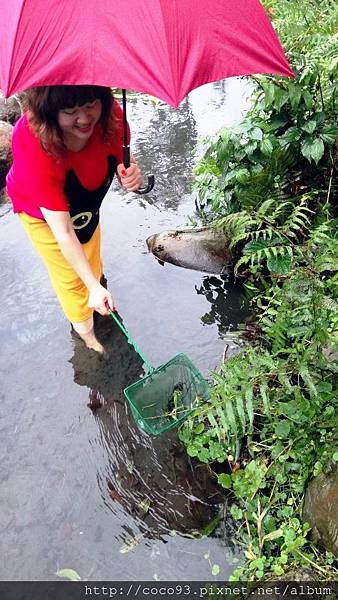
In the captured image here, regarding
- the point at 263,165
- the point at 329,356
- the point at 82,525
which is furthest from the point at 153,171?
the point at 82,525

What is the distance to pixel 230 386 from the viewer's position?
9.41 feet

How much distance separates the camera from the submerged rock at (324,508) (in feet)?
7.98

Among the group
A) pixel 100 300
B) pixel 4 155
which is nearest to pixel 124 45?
pixel 100 300

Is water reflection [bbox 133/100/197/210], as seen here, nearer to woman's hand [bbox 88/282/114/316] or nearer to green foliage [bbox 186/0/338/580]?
green foliage [bbox 186/0/338/580]

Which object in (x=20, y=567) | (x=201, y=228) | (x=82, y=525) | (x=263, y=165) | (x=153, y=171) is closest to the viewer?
(x=20, y=567)

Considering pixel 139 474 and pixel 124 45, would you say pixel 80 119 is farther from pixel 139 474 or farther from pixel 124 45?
pixel 139 474

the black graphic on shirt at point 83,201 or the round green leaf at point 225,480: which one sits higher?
the black graphic on shirt at point 83,201

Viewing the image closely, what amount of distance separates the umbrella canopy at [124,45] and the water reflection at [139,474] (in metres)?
2.16

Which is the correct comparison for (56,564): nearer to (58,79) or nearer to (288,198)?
(58,79)

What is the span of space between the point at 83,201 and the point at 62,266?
447 millimetres

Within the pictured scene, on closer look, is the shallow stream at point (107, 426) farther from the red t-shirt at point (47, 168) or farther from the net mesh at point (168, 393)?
the red t-shirt at point (47, 168)

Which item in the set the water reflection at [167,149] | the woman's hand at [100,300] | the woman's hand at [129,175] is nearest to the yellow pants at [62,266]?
the woman's hand at [100,300]

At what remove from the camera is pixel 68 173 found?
290cm

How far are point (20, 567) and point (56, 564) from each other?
0.63 feet
